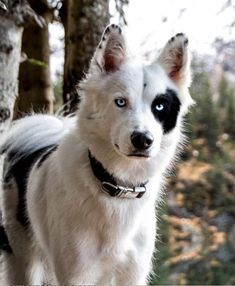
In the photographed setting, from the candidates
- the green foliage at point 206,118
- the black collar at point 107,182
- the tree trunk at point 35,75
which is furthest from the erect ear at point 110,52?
the green foliage at point 206,118

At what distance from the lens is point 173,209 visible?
4680 millimetres

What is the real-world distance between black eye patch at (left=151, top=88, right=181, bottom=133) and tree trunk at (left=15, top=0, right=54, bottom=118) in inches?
53.5

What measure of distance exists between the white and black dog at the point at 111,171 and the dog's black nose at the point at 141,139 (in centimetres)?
4

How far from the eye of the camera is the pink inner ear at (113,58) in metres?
1.80

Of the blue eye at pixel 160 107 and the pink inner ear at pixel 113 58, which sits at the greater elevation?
the pink inner ear at pixel 113 58

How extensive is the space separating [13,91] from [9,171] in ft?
1.10

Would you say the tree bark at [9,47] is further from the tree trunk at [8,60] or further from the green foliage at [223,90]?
the green foliage at [223,90]

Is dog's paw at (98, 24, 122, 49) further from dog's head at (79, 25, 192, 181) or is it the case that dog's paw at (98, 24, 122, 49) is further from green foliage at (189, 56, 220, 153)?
green foliage at (189, 56, 220, 153)

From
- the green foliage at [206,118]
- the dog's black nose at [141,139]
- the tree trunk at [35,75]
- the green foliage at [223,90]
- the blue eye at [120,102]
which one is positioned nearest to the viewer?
the dog's black nose at [141,139]

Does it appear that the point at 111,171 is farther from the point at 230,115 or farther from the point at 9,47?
the point at 230,115

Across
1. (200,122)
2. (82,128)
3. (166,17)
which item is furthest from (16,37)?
(200,122)

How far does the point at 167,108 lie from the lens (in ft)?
5.70

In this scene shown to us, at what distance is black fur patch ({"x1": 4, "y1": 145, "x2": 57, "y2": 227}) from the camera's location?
217 centimetres

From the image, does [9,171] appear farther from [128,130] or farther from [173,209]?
[173,209]
